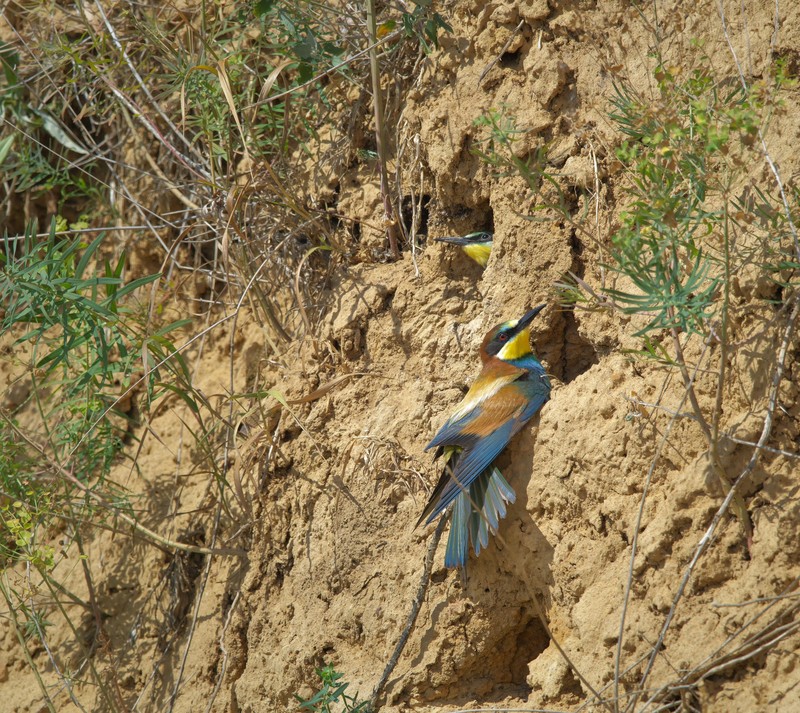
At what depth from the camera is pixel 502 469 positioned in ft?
9.30

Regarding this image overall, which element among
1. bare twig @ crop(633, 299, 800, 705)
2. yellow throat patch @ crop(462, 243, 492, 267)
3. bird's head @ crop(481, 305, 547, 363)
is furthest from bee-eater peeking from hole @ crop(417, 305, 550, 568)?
bare twig @ crop(633, 299, 800, 705)

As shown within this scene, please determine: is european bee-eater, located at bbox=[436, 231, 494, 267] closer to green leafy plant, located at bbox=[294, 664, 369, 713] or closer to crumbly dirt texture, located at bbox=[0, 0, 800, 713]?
crumbly dirt texture, located at bbox=[0, 0, 800, 713]

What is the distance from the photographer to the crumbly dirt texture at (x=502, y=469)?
226 centimetres

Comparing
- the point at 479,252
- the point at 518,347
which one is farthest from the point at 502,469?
the point at 479,252

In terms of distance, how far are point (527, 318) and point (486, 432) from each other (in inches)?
15.4

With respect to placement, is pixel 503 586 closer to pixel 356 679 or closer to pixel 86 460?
pixel 356 679

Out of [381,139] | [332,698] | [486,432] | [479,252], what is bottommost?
[332,698]

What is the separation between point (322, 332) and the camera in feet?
11.1

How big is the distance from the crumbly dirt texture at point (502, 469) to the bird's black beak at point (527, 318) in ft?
0.21

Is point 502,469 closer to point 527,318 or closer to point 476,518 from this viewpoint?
point 476,518

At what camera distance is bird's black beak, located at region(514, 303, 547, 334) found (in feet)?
9.37

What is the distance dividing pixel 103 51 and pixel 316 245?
1329mm

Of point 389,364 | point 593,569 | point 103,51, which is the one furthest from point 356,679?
point 103,51

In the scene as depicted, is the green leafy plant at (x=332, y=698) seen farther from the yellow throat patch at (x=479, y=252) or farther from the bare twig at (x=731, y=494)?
the yellow throat patch at (x=479, y=252)
